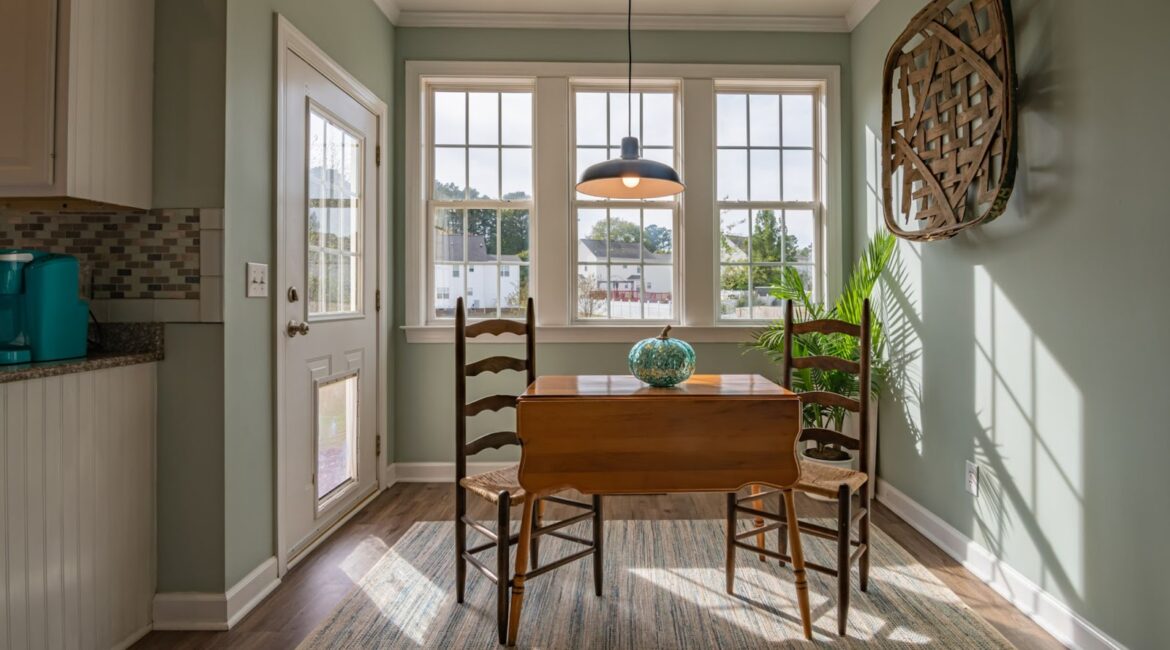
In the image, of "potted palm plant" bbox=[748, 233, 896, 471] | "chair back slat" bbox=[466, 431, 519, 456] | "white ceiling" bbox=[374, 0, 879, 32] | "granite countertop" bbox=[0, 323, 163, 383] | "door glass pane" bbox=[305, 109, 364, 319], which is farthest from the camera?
"white ceiling" bbox=[374, 0, 879, 32]

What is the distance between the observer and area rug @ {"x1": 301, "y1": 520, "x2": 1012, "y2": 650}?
71.0 inches

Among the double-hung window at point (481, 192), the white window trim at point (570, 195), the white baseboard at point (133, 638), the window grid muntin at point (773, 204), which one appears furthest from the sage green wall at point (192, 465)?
the window grid muntin at point (773, 204)

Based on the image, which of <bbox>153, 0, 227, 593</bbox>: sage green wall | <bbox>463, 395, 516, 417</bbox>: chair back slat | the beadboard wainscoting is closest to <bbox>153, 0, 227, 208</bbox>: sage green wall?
<bbox>153, 0, 227, 593</bbox>: sage green wall

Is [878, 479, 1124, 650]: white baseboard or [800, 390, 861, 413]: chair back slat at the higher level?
[800, 390, 861, 413]: chair back slat

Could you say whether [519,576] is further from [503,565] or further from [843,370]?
[843,370]

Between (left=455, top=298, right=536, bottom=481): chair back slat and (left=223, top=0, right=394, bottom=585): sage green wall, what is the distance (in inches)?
27.0

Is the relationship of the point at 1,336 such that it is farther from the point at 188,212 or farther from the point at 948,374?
the point at 948,374

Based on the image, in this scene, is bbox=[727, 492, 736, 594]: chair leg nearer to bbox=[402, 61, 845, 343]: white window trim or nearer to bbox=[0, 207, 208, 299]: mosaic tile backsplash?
bbox=[402, 61, 845, 343]: white window trim

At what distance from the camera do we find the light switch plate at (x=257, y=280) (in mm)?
2006

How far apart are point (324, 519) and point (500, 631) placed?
121 cm

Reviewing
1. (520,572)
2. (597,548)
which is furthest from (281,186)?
(597,548)

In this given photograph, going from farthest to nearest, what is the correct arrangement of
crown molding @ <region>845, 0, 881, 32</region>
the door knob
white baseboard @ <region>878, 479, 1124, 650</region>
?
crown molding @ <region>845, 0, 881, 32</region>
the door knob
white baseboard @ <region>878, 479, 1124, 650</region>

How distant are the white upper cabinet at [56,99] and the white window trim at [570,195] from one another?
173cm

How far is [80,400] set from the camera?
5.33 feet
